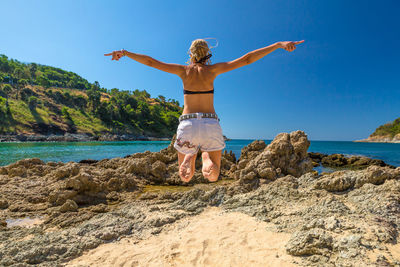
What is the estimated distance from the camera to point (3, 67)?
97375mm

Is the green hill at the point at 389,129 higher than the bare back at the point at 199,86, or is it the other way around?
the green hill at the point at 389,129

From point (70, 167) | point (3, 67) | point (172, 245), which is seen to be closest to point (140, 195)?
point (70, 167)

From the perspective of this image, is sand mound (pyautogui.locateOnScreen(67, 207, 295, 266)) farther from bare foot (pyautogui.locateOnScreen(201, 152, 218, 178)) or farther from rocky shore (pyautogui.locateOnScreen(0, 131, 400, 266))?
bare foot (pyautogui.locateOnScreen(201, 152, 218, 178))

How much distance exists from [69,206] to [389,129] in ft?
411

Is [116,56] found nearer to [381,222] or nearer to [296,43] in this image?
[296,43]

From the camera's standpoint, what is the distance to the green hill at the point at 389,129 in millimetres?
88088

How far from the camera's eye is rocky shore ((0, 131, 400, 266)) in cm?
316

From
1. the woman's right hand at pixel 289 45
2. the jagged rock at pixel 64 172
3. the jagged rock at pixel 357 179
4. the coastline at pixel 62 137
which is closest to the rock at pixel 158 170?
the jagged rock at pixel 64 172

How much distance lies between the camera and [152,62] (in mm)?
3125

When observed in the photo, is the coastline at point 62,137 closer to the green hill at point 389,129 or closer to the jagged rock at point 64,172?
the jagged rock at point 64,172

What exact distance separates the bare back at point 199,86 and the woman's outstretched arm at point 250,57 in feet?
0.41

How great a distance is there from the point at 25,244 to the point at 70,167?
15.7 feet

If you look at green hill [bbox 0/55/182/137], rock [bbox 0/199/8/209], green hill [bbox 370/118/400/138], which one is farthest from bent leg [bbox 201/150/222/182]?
green hill [bbox 370/118/400/138]

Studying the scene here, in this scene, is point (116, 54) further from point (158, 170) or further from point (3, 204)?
point (158, 170)
